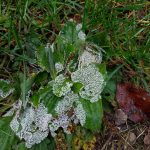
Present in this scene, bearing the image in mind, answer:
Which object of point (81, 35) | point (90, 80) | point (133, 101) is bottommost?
point (133, 101)

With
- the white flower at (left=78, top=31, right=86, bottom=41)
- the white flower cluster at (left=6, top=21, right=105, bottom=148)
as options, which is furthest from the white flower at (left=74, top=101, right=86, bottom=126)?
the white flower at (left=78, top=31, right=86, bottom=41)

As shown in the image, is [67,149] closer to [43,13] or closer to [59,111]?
[59,111]

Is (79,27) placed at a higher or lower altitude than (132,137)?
higher

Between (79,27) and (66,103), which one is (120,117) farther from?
(79,27)

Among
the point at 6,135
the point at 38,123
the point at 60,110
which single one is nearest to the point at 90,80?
the point at 60,110

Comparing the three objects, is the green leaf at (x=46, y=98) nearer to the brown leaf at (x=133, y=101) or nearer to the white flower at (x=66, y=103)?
the white flower at (x=66, y=103)

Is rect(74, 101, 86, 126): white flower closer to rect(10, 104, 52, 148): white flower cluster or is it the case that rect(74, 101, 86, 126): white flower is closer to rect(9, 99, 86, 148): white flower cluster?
Answer: rect(9, 99, 86, 148): white flower cluster
